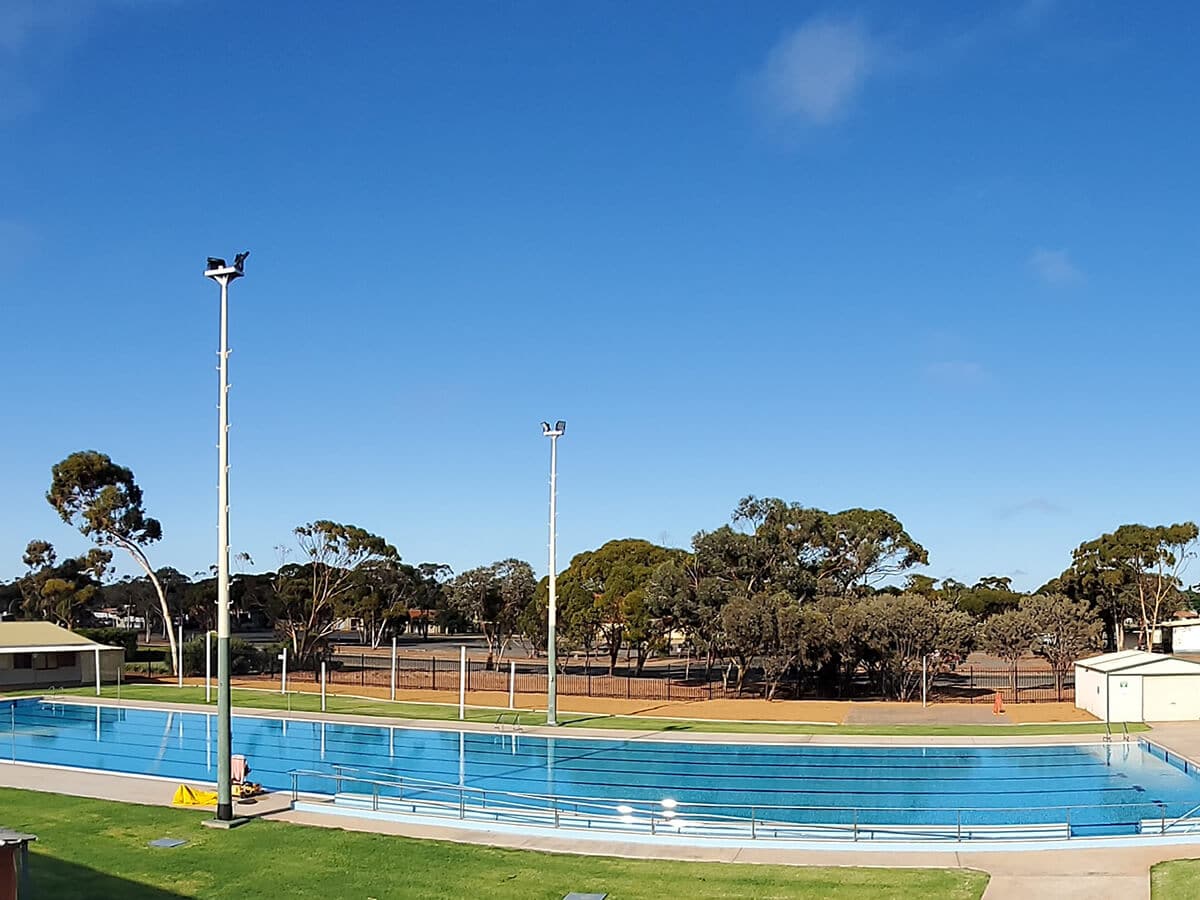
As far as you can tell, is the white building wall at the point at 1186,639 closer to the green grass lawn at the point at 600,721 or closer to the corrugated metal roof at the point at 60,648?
the green grass lawn at the point at 600,721

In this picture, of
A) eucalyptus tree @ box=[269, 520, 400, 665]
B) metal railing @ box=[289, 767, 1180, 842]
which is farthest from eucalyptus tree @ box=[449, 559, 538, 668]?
metal railing @ box=[289, 767, 1180, 842]

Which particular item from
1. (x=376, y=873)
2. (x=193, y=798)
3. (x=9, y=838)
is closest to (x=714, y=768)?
(x=193, y=798)

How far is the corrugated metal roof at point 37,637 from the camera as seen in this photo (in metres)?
53.3

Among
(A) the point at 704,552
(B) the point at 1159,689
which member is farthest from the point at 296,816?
(A) the point at 704,552

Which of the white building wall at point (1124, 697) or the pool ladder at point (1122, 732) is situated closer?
the pool ladder at point (1122, 732)

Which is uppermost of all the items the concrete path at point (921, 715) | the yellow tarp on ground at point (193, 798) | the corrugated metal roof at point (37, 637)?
the yellow tarp on ground at point (193, 798)

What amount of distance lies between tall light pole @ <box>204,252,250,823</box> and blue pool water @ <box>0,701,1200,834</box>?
6.09 m

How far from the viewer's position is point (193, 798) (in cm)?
2217

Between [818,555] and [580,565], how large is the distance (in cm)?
1278

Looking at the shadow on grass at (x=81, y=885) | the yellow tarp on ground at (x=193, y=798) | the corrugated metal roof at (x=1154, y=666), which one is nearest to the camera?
the shadow on grass at (x=81, y=885)

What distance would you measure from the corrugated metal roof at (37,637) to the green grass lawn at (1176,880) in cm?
4857

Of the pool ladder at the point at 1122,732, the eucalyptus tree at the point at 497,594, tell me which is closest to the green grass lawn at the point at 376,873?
the pool ladder at the point at 1122,732

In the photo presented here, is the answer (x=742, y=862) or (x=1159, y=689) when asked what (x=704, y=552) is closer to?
(x=1159, y=689)

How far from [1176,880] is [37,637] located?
173ft
